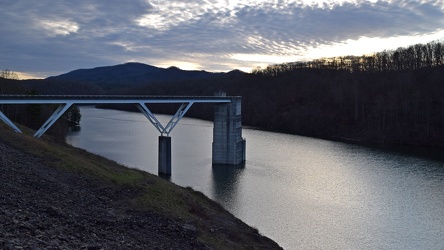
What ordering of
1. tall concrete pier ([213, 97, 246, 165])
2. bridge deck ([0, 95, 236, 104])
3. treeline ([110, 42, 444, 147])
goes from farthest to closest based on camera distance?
treeline ([110, 42, 444, 147]) → tall concrete pier ([213, 97, 246, 165]) → bridge deck ([0, 95, 236, 104])

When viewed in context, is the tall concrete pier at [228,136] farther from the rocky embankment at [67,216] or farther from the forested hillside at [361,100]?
the forested hillside at [361,100]

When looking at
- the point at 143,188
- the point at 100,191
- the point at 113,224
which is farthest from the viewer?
the point at 143,188

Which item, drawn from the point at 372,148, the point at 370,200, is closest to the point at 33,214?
the point at 370,200

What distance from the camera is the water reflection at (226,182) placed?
101 ft

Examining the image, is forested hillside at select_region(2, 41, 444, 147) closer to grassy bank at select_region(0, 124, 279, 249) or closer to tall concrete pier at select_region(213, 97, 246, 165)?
tall concrete pier at select_region(213, 97, 246, 165)

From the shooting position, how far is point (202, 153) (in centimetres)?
5159

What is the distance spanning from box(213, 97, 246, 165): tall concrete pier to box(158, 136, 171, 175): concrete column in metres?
8.97

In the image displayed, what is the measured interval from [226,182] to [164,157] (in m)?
6.59

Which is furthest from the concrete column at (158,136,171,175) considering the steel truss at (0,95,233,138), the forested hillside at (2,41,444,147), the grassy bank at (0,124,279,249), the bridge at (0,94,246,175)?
the forested hillside at (2,41,444,147)

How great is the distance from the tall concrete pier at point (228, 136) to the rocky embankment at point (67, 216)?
92.9 feet

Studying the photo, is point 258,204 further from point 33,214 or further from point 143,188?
point 33,214

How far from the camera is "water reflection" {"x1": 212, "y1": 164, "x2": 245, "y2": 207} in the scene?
101 ft

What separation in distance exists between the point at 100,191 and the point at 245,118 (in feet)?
284

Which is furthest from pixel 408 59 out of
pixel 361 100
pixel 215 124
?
pixel 215 124
